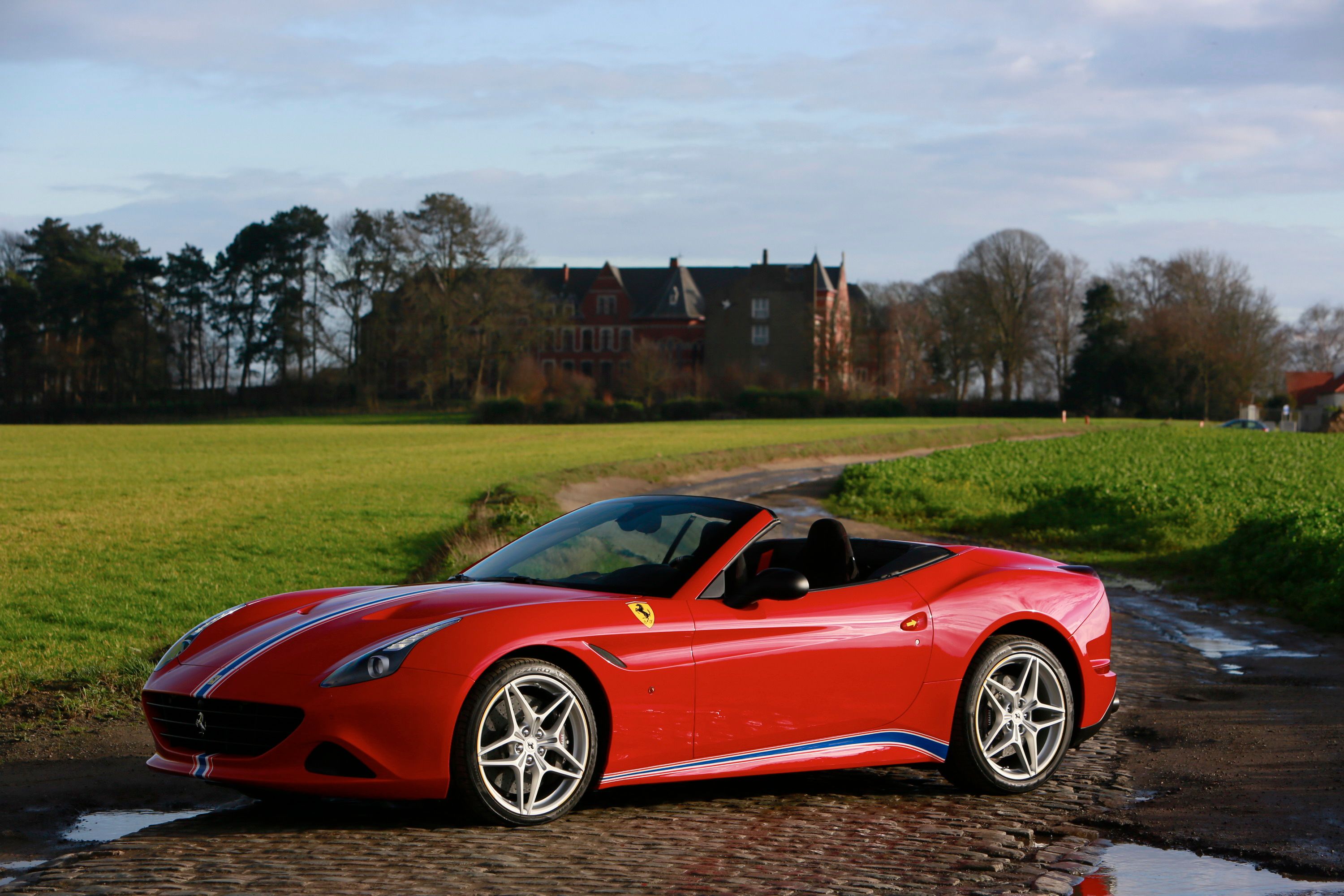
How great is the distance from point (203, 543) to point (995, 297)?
8638 cm

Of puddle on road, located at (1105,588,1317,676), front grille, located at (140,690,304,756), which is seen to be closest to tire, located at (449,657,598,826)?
front grille, located at (140,690,304,756)

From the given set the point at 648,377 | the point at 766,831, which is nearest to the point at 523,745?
the point at 766,831

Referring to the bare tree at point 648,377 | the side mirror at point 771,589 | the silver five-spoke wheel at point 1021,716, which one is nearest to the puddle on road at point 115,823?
the side mirror at point 771,589

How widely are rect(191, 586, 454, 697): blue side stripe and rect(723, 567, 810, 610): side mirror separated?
143 cm

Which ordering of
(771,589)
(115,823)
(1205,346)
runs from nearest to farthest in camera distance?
(115,823) < (771,589) < (1205,346)

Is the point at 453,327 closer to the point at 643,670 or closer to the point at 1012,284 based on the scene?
the point at 1012,284

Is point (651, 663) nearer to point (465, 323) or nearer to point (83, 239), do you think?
point (465, 323)

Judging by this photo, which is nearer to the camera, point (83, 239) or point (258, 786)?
point (258, 786)

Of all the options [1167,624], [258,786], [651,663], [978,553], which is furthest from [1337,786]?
[1167,624]

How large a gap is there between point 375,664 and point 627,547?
1.57 m

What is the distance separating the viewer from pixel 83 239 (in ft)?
317

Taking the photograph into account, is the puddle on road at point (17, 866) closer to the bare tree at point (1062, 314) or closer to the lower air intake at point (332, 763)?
the lower air intake at point (332, 763)

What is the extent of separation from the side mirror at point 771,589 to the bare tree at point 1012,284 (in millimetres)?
94357

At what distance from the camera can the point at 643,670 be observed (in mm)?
5266
